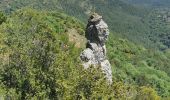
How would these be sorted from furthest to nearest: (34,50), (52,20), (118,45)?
(118,45) < (52,20) < (34,50)

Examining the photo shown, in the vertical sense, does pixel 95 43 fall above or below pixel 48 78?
above

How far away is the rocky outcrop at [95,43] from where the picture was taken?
3847 centimetres

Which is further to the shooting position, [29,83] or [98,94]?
[29,83]

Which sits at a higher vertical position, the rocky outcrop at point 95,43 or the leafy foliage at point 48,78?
the rocky outcrop at point 95,43

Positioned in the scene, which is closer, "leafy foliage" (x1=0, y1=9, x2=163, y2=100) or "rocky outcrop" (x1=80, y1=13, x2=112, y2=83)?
"leafy foliage" (x1=0, y1=9, x2=163, y2=100)

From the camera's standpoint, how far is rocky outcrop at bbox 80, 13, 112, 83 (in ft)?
126

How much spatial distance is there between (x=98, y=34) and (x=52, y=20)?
9185 centimetres

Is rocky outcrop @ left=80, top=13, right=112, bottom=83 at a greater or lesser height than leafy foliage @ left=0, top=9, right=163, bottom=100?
greater

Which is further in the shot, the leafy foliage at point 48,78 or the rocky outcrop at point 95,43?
the rocky outcrop at point 95,43

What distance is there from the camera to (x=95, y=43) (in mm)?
38969

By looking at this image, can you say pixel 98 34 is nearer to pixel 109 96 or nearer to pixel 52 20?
pixel 109 96

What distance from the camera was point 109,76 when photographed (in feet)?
131

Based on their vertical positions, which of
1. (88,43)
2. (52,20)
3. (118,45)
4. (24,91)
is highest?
(88,43)

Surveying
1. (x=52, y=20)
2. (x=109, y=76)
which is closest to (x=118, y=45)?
(x=52, y=20)
